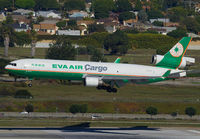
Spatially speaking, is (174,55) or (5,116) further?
(5,116)

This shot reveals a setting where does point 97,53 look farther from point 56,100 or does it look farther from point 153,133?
point 153,133

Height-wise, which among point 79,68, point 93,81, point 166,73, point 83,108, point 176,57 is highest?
point 176,57

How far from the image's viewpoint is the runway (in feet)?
344

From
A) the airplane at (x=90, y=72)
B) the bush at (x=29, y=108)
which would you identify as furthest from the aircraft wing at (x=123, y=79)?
the bush at (x=29, y=108)

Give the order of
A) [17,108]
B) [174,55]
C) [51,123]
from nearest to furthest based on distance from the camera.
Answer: [174,55] → [51,123] → [17,108]

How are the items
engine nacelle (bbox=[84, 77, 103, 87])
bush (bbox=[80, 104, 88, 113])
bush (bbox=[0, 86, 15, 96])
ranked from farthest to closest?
bush (bbox=[0, 86, 15, 96]) → bush (bbox=[80, 104, 88, 113]) → engine nacelle (bbox=[84, 77, 103, 87])

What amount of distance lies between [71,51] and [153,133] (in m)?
79.8

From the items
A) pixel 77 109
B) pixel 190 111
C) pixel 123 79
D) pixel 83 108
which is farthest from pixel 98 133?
pixel 190 111

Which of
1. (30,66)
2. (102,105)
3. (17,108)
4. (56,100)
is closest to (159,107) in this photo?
(102,105)

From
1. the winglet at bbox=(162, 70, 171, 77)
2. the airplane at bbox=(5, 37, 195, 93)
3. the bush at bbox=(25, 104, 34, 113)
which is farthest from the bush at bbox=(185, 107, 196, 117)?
the bush at bbox=(25, 104, 34, 113)

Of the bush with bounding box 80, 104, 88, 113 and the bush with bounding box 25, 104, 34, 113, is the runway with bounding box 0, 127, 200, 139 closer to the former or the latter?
the bush with bounding box 80, 104, 88, 113

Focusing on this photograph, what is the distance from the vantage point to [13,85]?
152 meters

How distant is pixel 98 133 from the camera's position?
11069 centimetres

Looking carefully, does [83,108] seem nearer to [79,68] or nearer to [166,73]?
[79,68]
